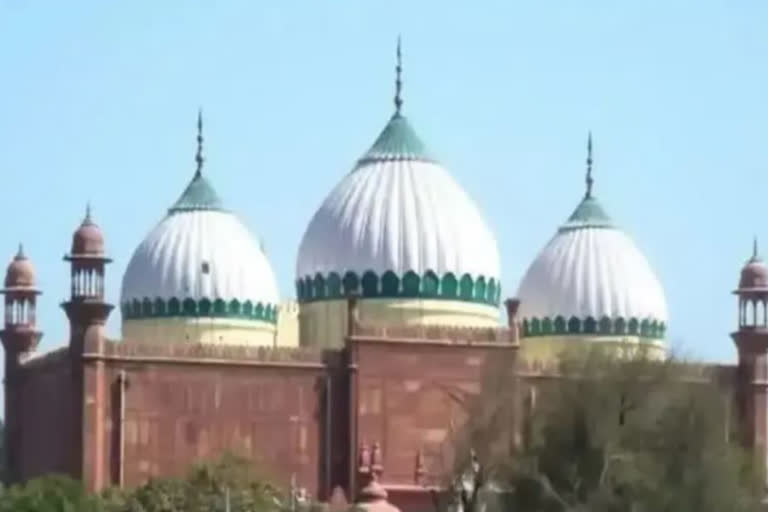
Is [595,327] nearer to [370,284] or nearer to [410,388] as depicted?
[370,284]

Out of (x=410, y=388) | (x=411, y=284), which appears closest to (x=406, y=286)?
(x=411, y=284)

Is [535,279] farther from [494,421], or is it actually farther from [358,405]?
[494,421]

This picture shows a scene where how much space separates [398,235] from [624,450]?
1220 centimetres

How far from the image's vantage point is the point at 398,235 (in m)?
41.4

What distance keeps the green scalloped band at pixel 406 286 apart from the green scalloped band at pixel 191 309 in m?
1.56

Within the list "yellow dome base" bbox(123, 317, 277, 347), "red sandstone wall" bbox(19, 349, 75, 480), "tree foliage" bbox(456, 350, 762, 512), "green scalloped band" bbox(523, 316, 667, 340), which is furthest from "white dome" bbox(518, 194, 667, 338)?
"tree foliage" bbox(456, 350, 762, 512)

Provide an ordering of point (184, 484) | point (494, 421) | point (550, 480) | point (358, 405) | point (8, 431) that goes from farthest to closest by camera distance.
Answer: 1. point (8, 431)
2. point (358, 405)
3. point (184, 484)
4. point (494, 421)
5. point (550, 480)

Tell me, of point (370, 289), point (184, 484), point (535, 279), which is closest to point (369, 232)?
point (370, 289)

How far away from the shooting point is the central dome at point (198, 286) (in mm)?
42281

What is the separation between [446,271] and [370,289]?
1.06 metres

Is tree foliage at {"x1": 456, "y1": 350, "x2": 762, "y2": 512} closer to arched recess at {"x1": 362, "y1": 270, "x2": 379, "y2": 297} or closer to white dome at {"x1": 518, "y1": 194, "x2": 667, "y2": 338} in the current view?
arched recess at {"x1": 362, "y1": 270, "x2": 379, "y2": 297}

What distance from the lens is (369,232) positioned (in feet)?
136

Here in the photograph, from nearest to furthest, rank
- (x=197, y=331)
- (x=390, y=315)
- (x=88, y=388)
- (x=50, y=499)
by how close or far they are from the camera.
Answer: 1. (x=50, y=499)
2. (x=88, y=388)
3. (x=390, y=315)
4. (x=197, y=331)

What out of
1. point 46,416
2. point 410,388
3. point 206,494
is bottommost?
point 206,494
